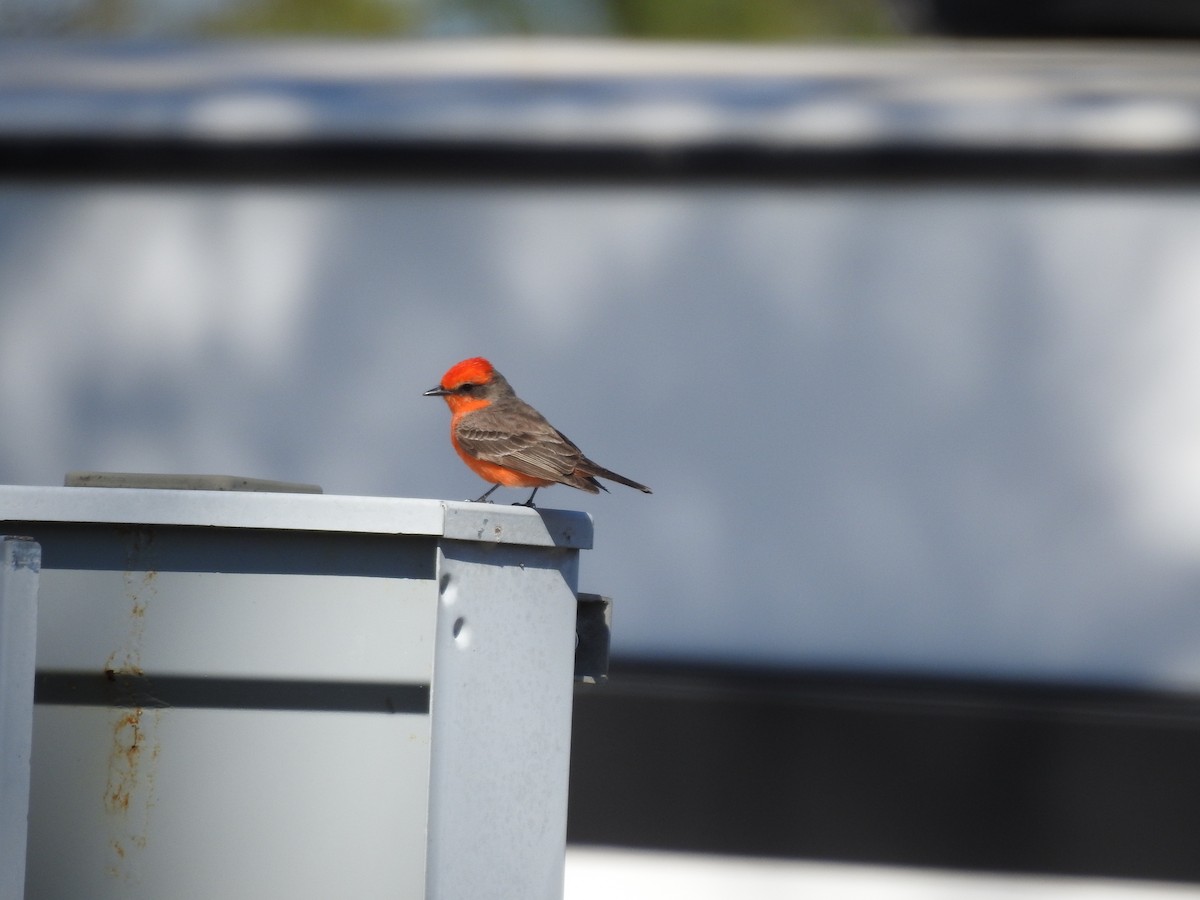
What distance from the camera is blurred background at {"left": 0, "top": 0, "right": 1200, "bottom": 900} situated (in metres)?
6.30

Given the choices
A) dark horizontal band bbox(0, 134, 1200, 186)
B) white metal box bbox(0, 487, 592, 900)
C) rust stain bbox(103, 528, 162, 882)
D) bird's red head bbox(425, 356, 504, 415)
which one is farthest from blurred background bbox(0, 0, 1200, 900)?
rust stain bbox(103, 528, 162, 882)

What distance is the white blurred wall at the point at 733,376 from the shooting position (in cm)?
637

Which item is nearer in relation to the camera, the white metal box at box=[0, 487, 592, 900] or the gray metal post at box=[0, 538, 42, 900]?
the gray metal post at box=[0, 538, 42, 900]

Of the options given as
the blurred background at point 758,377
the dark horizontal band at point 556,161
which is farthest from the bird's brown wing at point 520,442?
the dark horizontal band at point 556,161

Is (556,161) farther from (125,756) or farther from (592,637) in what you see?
(125,756)

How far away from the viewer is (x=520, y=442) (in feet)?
18.1

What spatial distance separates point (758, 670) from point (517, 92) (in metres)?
2.82

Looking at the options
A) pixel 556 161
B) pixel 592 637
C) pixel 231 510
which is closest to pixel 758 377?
pixel 556 161

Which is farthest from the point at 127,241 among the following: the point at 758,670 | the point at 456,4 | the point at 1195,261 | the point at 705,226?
the point at 456,4

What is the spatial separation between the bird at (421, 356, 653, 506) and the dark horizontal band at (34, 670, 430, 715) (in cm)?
215

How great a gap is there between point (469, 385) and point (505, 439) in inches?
15.8

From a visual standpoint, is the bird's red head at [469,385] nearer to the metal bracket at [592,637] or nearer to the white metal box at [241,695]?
the metal bracket at [592,637]

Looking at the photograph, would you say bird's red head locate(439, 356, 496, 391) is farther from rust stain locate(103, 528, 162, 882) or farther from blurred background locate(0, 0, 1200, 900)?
rust stain locate(103, 528, 162, 882)

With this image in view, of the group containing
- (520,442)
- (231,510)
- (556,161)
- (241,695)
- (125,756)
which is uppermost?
(556,161)
